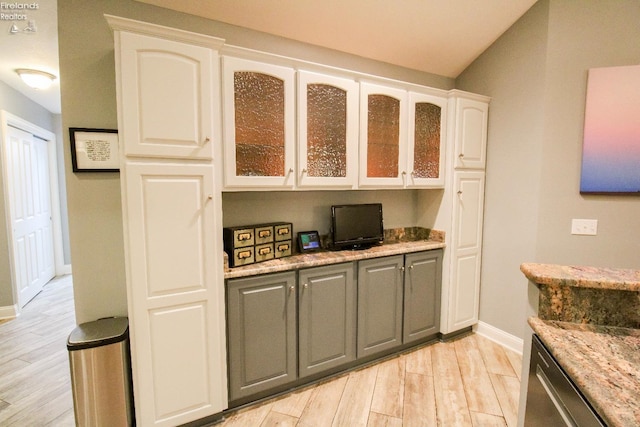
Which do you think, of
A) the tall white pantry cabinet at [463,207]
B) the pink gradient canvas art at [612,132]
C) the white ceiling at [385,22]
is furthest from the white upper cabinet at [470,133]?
the pink gradient canvas art at [612,132]

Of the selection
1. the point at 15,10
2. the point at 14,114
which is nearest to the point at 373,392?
the point at 15,10

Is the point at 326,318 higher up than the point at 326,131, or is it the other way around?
the point at 326,131

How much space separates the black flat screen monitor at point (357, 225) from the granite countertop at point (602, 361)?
144 centimetres

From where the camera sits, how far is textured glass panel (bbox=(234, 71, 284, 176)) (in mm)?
1938

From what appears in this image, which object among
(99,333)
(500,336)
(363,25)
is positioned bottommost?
(500,336)

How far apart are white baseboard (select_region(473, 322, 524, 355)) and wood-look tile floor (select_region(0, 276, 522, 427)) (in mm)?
67

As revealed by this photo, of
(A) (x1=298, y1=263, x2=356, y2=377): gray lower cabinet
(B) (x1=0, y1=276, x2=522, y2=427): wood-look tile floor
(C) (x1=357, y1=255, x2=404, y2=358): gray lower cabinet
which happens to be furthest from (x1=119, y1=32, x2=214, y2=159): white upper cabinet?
(B) (x1=0, y1=276, x2=522, y2=427): wood-look tile floor

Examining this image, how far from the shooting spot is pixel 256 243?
2.10 metres

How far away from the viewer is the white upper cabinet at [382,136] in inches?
94.0

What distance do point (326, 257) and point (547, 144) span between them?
199cm

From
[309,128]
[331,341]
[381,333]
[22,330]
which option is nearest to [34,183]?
[22,330]

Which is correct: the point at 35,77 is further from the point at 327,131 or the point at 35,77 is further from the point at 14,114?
the point at 327,131

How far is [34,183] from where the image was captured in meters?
4.12

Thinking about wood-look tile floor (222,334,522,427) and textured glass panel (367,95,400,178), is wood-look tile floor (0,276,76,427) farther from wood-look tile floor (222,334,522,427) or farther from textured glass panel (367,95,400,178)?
textured glass panel (367,95,400,178)
